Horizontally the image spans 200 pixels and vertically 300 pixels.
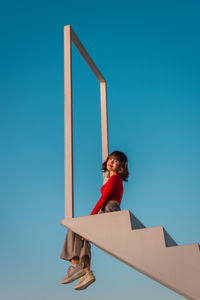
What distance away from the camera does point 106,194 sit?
213 inches

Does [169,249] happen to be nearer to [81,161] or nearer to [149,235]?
[149,235]

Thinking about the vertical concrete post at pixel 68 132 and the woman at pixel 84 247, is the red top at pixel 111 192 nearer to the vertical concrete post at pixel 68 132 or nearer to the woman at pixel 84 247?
the woman at pixel 84 247

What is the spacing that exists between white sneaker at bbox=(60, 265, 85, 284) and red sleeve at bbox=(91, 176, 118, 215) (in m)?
0.62

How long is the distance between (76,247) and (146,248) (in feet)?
2.80

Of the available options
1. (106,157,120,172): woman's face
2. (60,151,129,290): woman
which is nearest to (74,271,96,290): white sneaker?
(60,151,129,290): woman

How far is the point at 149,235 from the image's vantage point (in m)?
4.88

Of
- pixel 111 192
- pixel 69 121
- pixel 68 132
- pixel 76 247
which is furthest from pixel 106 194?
pixel 69 121

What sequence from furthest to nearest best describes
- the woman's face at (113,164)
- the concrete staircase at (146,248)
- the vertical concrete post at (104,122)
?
the vertical concrete post at (104,122), the woman's face at (113,164), the concrete staircase at (146,248)

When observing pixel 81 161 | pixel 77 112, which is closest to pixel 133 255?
pixel 81 161

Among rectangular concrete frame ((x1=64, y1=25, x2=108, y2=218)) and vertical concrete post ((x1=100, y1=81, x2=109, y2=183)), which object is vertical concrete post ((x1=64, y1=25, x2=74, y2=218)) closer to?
rectangular concrete frame ((x1=64, y1=25, x2=108, y2=218))

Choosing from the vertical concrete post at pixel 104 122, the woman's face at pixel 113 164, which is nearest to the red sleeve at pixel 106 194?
the woman's face at pixel 113 164

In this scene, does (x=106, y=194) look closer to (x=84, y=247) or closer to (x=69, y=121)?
(x=84, y=247)

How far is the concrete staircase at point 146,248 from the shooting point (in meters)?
4.74

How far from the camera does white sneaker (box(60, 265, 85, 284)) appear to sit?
17.1 feet
